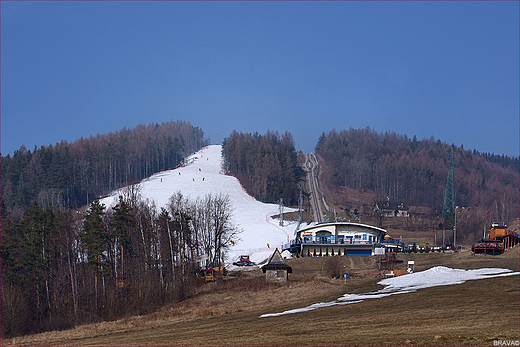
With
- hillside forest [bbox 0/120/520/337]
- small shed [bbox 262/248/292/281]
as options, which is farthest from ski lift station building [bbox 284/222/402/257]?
small shed [bbox 262/248/292/281]

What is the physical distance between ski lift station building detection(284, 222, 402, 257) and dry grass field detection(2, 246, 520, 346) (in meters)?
18.1

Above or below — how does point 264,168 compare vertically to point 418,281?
above

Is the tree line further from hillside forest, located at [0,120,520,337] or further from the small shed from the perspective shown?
the small shed

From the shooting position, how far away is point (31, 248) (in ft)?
156

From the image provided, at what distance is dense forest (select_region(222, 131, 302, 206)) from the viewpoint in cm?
12925

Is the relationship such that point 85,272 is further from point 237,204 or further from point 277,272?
point 237,204

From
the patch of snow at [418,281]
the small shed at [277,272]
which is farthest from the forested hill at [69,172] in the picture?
the patch of snow at [418,281]

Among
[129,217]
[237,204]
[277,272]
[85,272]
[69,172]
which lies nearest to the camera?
[277,272]

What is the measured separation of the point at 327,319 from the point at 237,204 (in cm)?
8031

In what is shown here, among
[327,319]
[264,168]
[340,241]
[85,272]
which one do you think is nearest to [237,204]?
[264,168]

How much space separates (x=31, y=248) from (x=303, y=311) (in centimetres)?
3090

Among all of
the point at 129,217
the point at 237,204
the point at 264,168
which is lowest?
the point at 129,217

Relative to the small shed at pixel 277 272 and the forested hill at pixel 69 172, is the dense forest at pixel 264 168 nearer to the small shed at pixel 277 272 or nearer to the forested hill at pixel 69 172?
the forested hill at pixel 69 172

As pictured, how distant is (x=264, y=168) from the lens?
447ft
